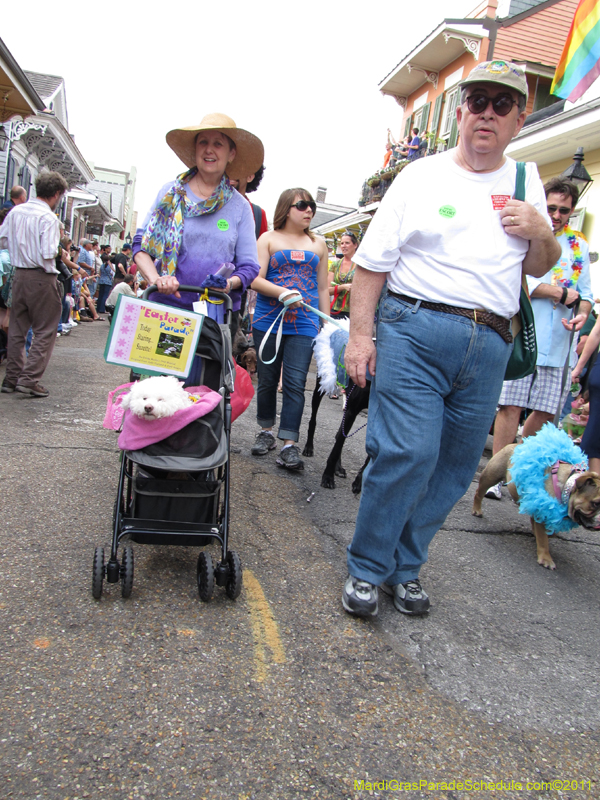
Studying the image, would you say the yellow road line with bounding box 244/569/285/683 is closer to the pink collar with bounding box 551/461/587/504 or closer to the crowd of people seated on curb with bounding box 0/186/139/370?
the pink collar with bounding box 551/461/587/504

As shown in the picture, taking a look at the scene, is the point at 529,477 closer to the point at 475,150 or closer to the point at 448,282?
the point at 448,282

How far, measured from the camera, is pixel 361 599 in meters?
2.63

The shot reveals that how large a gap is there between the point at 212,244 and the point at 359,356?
1.39m

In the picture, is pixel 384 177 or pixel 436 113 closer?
pixel 436 113

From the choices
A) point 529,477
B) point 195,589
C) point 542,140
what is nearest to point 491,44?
point 542,140

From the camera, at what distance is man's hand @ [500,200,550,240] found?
2.42 meters

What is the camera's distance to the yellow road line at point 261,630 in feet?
7.43

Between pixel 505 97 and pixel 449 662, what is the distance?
7.34 ft

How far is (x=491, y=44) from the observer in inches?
655

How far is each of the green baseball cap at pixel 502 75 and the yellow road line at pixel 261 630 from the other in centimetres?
231

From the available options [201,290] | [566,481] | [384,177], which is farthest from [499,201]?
[384,177]

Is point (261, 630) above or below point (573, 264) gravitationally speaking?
below

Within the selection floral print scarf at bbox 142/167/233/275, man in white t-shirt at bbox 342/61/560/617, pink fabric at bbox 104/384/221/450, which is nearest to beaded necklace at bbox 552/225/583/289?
man in white t-shirt at bbox 342/61/560/617

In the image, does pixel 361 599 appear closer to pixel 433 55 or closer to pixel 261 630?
pixel 261 630
